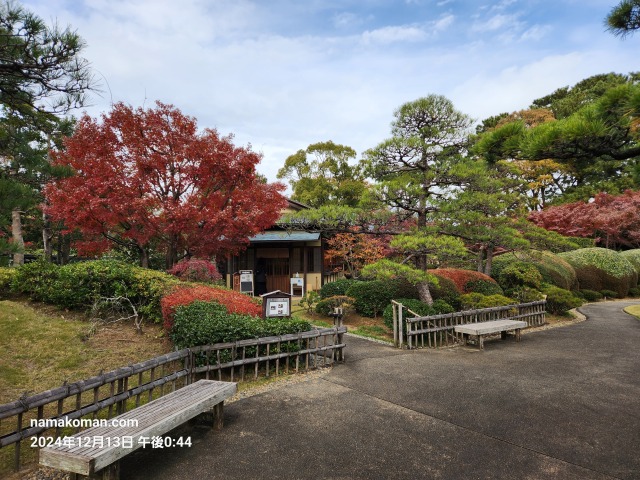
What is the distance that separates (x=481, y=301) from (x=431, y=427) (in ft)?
24.1

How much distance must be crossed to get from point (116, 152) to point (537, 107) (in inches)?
1335

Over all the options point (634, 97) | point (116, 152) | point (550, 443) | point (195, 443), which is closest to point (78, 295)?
point (116, 152)

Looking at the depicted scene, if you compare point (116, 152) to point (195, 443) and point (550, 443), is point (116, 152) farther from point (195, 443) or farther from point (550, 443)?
point (550, 443)

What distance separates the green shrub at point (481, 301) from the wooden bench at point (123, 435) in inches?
333

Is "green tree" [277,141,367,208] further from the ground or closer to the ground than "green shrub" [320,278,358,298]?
further from the ground

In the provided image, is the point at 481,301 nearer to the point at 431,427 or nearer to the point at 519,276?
the point at 519,276

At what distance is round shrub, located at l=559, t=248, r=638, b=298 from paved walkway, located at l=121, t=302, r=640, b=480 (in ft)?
42.2

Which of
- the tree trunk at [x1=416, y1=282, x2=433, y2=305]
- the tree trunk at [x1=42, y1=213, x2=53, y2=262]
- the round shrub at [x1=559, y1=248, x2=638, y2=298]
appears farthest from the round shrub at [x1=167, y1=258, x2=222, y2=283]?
the round shrub at [x1=559, y1=248, x2=638, y2=298]

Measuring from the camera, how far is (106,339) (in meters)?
6.80

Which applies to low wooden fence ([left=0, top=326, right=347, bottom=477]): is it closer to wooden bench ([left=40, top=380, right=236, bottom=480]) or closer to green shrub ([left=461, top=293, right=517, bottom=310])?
wooden bench ([left=40, top=380, right=236, bottom=480])

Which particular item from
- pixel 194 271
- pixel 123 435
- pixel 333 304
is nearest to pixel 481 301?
pixel 333 304

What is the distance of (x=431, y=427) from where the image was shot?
4098 millimetres

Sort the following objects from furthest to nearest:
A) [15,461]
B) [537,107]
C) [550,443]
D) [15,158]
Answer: [537,107] → [15,158] → [550,443] → [15,461]

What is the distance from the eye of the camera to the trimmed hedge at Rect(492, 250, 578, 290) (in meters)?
14.6
